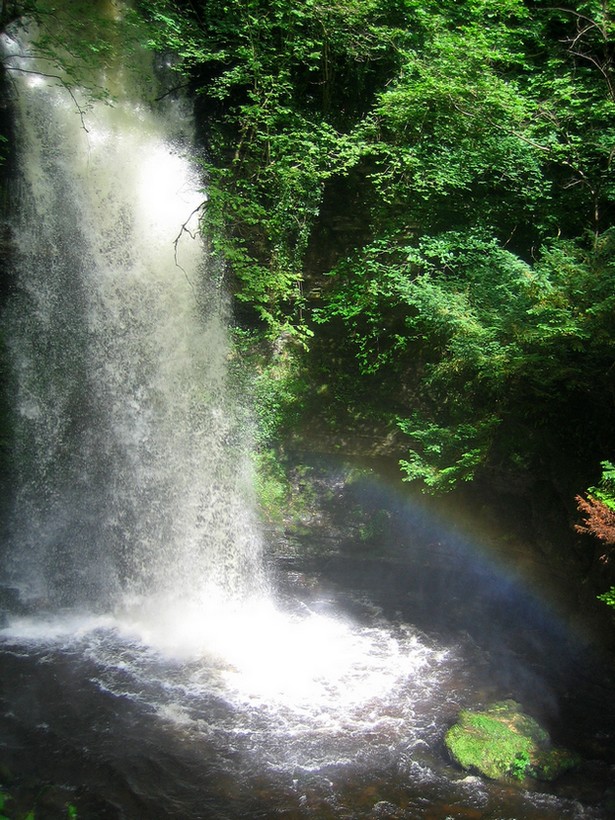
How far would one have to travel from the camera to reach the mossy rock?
4781mm

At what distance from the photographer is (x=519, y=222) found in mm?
7141

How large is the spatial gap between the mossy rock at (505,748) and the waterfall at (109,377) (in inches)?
139

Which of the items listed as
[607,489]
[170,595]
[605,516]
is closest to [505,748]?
[605,516]

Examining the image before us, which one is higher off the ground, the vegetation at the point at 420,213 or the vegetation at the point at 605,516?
the vegetation at the point at 420,213

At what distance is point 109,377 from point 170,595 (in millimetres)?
3231

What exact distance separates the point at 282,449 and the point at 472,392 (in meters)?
2.97

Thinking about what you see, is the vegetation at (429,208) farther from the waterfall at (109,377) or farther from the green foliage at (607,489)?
the waterfall at (109,377)

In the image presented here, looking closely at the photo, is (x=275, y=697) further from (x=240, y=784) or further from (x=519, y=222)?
(x=519, y=222)

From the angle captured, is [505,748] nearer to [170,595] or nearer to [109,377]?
[170,595]

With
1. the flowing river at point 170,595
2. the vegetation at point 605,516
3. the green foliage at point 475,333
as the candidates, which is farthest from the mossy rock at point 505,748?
the green foliage at point 475,333

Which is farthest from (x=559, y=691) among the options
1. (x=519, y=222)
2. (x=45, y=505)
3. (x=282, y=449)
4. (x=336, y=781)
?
(x=45, y=505)

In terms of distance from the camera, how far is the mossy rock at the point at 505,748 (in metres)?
4.78

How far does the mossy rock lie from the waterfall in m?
3.53

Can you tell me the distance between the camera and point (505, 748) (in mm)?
4934
